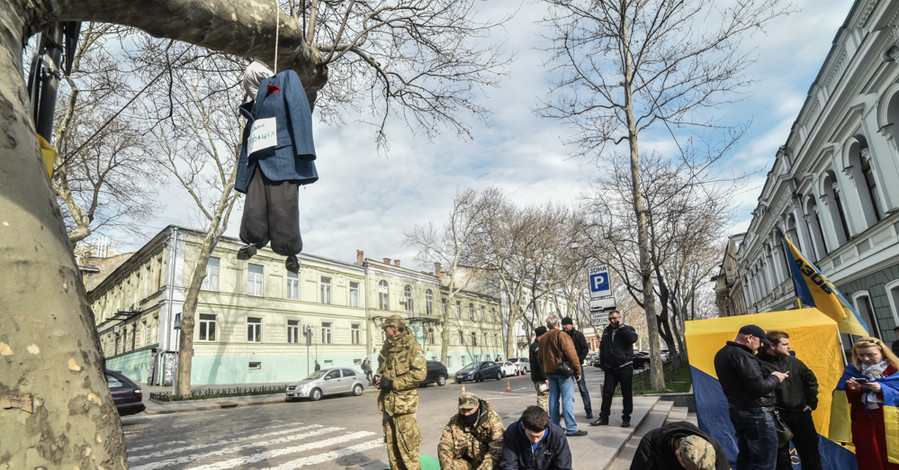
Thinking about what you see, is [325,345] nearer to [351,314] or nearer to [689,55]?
[351,314]

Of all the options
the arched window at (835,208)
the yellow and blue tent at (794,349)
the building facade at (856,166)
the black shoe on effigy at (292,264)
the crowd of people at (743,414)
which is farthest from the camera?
the arched window at (835,208)

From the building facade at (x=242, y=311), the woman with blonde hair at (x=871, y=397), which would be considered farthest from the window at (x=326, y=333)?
the woman with blonde hair at (x=871, y=397)

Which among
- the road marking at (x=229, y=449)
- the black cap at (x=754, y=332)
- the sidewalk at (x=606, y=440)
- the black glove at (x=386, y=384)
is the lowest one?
the sidewalk at (x=606, y=440)

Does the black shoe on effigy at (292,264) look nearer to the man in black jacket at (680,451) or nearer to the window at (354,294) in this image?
the man in black jacket at (680,451)

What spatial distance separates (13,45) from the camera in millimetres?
1604

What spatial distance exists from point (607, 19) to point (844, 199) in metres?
8.75

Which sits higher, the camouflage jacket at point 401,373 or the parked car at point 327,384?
the camouflage jacket at point 401,373

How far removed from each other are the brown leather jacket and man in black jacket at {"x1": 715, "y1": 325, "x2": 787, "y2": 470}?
2.54 metres

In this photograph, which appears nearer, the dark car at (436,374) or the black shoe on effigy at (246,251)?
the black shoe on effigy at (246,251)

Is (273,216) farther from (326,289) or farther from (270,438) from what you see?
(326,289)

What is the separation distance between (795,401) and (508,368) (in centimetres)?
2924

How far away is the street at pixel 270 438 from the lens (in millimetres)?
6754

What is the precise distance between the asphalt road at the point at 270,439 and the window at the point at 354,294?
21.2 m

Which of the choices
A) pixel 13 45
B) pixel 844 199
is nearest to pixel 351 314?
pixel 844 199
